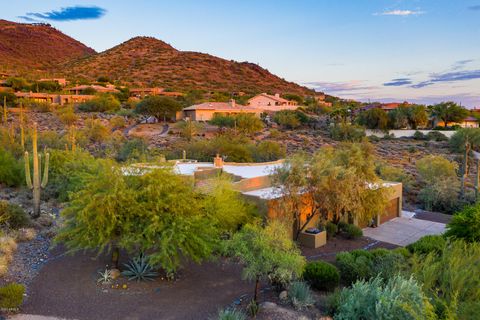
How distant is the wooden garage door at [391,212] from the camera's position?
24266 millimetres

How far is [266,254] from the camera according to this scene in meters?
11.6

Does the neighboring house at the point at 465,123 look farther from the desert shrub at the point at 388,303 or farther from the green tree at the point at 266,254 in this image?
the desert shrub at the point at 388,303

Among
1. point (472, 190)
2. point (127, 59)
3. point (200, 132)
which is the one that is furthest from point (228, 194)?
point (127, 59)

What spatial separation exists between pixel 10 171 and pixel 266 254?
21.8 metres

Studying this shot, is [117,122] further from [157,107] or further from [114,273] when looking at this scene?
[114,273]

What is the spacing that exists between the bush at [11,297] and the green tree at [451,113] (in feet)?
228

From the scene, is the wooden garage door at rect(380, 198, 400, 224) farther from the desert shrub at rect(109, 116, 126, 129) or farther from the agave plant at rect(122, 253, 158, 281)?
the desert shrub at rect(109, 116, 126, 129)

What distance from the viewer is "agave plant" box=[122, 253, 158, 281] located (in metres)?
13.9

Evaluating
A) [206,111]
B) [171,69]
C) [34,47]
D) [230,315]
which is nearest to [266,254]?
[230,315]

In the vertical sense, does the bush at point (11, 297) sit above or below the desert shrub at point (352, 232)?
above

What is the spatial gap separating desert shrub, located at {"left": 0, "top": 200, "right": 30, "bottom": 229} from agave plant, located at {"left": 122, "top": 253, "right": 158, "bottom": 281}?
741cm

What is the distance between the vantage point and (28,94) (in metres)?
67.8

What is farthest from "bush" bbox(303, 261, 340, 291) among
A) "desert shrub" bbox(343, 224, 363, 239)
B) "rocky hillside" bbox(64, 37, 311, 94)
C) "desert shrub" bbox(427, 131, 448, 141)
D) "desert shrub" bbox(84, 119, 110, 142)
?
"rocky hillside" bbox(64, 37, 311, 94)

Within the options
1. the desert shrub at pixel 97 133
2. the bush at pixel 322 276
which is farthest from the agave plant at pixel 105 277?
the desert shrub at pixel 97 133
